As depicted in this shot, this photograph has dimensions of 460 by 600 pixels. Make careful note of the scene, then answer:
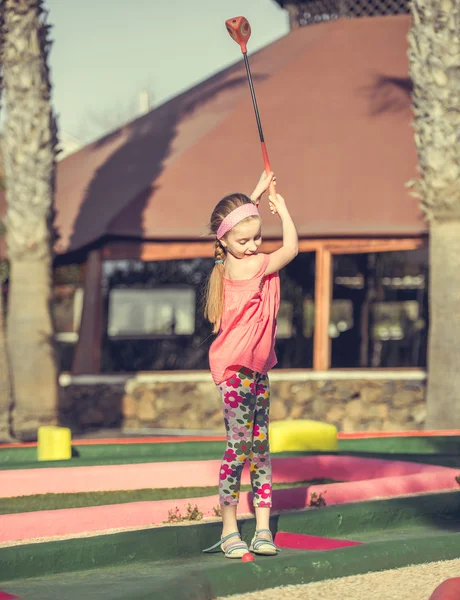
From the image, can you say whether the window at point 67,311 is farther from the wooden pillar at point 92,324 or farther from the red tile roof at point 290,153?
the wooden pillar at point 92,324

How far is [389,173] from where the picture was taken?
54.0 feet

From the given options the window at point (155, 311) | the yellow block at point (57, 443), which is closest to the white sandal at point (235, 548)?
the yellow block at point (57, 443)

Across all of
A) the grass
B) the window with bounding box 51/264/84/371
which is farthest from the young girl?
the window with bounding box 51/264/84/371

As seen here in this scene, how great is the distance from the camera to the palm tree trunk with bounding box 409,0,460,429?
44.0 ft

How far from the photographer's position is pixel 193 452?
31.2 ft

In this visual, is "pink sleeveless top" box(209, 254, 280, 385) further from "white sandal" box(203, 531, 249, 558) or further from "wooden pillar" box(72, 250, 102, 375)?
"wooden pillar" box(72, 250, 102, 375)

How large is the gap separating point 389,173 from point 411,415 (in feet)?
11.5

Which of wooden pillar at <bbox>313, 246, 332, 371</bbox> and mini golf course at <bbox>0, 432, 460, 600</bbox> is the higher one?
wooden pillar at <bbox>313, 246, 332, 371</bbox>

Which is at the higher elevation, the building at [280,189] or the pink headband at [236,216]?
the building at [280,189]

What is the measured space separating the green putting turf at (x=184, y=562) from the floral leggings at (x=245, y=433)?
0.35m

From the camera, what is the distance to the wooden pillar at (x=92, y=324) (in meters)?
16.9

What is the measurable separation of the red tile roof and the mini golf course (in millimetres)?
7024

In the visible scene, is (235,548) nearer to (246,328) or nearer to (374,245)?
(246,328)

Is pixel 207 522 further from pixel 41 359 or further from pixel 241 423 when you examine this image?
pixel 41 359
